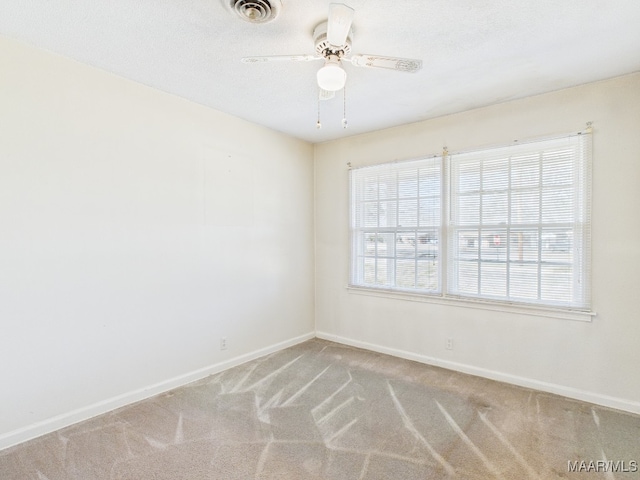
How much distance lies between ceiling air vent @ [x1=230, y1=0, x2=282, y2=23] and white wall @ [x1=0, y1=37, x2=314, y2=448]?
1398 millimetres

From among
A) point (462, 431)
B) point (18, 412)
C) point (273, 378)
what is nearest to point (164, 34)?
point (18, 412)

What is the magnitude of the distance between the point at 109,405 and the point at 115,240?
1264 millimetres

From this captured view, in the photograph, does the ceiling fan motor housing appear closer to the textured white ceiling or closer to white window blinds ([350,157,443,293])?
the textured white ceiling

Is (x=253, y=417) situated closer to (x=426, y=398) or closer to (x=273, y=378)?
(x=273, y=378)

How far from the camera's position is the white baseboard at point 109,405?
220 centimetres

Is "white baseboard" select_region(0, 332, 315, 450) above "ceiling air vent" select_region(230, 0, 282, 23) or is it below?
below

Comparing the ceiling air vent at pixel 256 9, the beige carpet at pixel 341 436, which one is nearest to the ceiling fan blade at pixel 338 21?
the ceiling air vent at pixel 256 9

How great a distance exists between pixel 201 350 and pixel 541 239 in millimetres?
3259

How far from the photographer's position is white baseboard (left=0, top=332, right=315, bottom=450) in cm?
220

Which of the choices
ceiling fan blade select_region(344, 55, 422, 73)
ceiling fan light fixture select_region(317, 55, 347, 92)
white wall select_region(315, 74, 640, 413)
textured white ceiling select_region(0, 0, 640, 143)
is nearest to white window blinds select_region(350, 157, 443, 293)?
white wall select_region(315, 74, 640, 413)

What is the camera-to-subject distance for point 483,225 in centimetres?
325

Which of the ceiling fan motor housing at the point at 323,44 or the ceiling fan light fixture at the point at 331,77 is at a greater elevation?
the ceiling fan motor housing at the point at 323,44
